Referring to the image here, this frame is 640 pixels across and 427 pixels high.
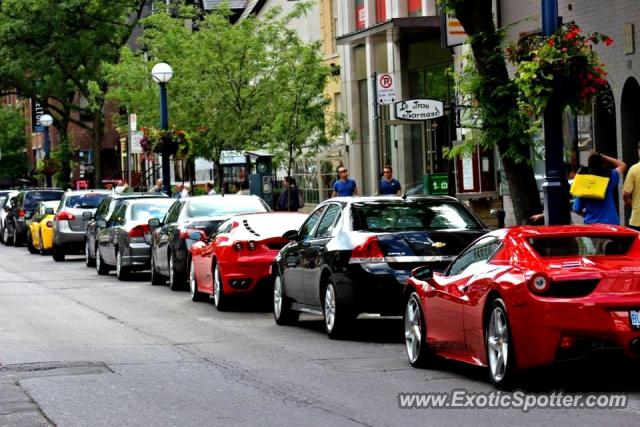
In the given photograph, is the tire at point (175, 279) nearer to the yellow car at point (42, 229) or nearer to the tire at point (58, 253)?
the tire at point (58, 253)

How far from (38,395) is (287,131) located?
24706 millimetres

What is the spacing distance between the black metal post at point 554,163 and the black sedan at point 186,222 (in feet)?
23.5

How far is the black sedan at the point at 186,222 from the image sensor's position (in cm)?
2364

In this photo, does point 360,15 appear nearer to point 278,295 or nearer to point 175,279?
point 175,279

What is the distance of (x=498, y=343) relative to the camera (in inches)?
436

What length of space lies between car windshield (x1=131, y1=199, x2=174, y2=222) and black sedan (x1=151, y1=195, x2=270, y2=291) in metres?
3.10

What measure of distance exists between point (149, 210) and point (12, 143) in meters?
76.4

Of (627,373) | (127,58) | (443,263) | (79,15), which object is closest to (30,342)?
(443,263)

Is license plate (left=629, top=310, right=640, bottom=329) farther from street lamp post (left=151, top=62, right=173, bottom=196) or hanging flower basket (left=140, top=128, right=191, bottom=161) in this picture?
hanging flower basket (left=140, top=128, right=191, bottom=161)

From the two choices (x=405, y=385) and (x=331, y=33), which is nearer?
(x=405, y=385)

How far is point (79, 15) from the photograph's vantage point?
62219mm

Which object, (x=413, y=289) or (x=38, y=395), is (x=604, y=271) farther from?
(x=38, y=395)

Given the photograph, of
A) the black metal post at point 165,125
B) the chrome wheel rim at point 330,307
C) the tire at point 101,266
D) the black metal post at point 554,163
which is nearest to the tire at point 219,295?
the chrome wheel rim at point 330,307

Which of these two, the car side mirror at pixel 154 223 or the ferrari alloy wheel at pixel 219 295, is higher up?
the car side mirror at pixel 154 223
